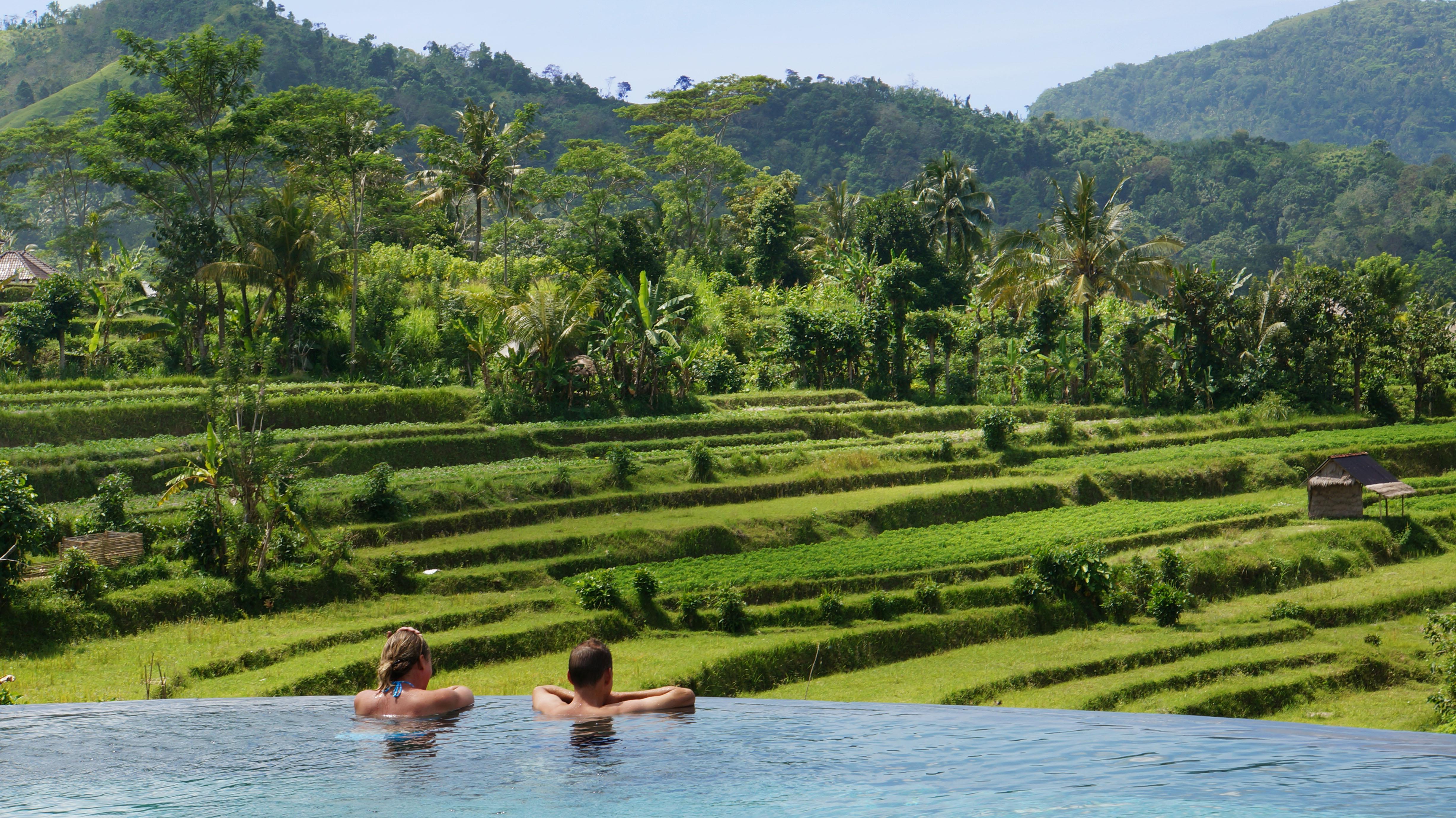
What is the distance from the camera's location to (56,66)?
10881 centimetres

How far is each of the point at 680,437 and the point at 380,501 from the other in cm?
1016

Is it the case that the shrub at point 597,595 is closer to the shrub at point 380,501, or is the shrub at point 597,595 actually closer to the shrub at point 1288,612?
the shrub at point 380,501

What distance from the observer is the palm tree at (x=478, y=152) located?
40.4 m

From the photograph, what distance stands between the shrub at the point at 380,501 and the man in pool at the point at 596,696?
13.6m

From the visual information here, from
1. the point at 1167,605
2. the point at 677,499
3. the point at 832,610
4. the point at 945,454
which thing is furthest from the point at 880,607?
the point at 945,454

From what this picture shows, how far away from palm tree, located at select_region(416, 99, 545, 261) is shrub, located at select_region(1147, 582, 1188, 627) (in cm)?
2878

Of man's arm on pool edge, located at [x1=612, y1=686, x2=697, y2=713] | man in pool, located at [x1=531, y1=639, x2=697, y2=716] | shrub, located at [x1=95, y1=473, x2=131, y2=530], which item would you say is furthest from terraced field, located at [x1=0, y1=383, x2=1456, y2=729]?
man's arm on pool edge, located at [x1=612, y1=686, x2=697, y2=713]

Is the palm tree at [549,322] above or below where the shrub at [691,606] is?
above

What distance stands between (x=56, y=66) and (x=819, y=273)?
96211 millimetres

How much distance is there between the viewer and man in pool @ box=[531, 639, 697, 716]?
7.07 m

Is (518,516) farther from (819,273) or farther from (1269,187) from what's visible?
(1269,187)

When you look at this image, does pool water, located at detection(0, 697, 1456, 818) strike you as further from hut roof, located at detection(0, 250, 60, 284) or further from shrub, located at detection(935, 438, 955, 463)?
hut roof, located at detection(0, 250, 60, 284)

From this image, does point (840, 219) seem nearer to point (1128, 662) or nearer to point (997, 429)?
point (997, 429)

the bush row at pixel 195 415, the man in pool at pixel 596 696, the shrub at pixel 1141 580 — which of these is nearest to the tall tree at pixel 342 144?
the bush row at pixel 195 415
